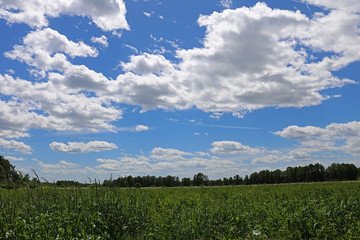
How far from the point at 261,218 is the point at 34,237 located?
686 cm

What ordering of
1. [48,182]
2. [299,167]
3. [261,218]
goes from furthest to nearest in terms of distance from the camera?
[299,167] → [261,218] → [48,182]

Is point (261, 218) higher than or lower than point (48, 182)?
lower

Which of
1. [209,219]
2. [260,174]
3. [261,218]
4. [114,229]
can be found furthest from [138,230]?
[260,174]

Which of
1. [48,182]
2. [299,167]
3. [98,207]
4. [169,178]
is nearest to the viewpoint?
[98,207]

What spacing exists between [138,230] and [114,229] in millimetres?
634

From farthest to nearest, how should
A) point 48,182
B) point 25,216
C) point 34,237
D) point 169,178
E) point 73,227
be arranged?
1. point 169,178
2. point 48,182
3. point 25,216
4. point 73,227
5. point 34,237

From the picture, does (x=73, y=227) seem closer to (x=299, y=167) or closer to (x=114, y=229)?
(x=114, y=229)

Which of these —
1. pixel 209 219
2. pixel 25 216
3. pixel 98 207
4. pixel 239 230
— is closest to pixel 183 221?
pixel 209 219

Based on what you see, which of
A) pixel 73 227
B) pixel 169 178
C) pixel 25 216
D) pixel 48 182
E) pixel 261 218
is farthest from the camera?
pixel 169 178

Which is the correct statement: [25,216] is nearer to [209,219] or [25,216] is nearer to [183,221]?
[183,221]

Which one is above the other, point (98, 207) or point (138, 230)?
point (98, 207)

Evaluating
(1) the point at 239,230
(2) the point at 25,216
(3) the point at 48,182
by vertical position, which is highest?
(3) the point at 48,182

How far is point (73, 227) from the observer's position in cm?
625

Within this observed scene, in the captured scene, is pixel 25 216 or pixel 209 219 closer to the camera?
pixel 25 216
